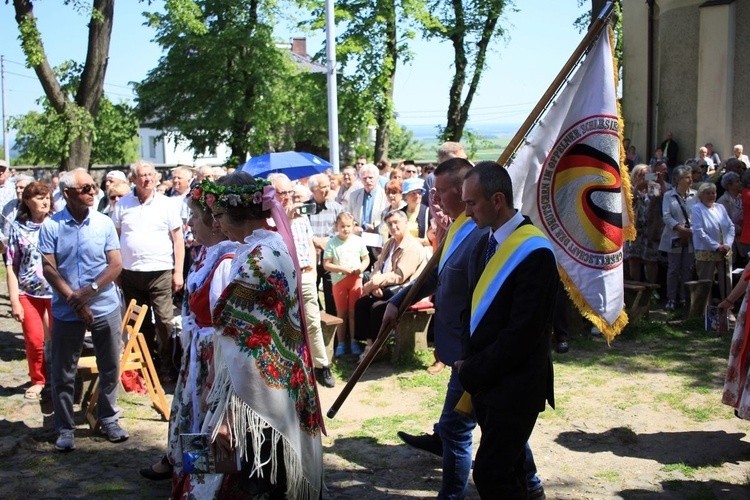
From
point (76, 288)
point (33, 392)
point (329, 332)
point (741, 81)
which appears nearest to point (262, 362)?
point (76, 288)

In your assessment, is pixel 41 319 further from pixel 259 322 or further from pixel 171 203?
pixel 259 322

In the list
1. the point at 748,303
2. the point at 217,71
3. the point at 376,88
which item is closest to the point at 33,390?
the point at 748,303

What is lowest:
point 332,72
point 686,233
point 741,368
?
point 741,368

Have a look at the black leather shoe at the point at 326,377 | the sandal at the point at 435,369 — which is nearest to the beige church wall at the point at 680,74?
the sandal at the point at 435,369

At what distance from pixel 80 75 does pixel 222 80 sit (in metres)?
11.0

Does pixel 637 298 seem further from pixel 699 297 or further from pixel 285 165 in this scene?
pixel 285 165

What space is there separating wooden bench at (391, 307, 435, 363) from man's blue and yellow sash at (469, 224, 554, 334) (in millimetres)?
4488

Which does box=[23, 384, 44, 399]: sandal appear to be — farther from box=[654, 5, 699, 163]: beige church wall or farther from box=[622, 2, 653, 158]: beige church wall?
box=[622, 2, 653, 158]: beige church wall

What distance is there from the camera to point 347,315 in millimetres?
8844

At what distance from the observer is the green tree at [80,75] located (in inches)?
589

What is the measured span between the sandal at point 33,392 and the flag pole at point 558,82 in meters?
4.99

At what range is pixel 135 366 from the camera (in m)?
6.71

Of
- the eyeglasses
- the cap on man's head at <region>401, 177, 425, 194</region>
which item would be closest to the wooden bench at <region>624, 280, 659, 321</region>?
the cap on man's head at <region>401, 177, 425, 194</region>

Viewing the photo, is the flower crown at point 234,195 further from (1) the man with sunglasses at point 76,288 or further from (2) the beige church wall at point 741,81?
(2) the beige church wall at point 741,81
